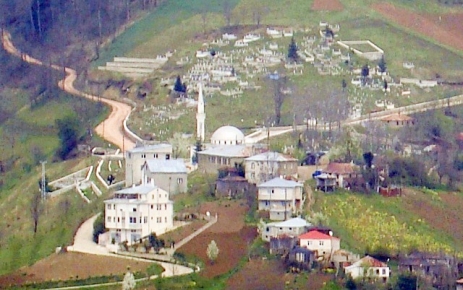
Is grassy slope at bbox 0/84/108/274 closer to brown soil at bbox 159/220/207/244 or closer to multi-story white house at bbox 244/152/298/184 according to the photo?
brown soil at bbox 159/220/207/244

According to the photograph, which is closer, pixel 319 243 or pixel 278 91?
pixel 319 243

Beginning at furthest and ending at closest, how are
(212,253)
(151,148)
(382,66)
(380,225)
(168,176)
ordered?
(382,66), (151,148), (168,176), (380,225), (212,253)

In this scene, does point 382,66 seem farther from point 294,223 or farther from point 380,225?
point 294,223

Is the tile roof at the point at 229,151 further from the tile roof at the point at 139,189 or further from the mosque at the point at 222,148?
the tile roof at the point at 139,189

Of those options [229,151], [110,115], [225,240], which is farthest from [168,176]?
[110,115]

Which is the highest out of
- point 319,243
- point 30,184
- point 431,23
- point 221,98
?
point 319,243

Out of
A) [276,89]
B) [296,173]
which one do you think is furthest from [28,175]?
[296,173]

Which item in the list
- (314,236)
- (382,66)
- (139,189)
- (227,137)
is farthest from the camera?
(382,66)

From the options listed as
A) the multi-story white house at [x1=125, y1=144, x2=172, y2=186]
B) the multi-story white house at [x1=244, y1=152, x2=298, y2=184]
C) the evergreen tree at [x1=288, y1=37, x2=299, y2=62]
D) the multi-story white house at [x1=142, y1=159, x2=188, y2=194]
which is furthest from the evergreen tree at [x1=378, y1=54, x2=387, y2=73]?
the multi-story white house at [x1=142, y1=159, x2=188, y2=194]
